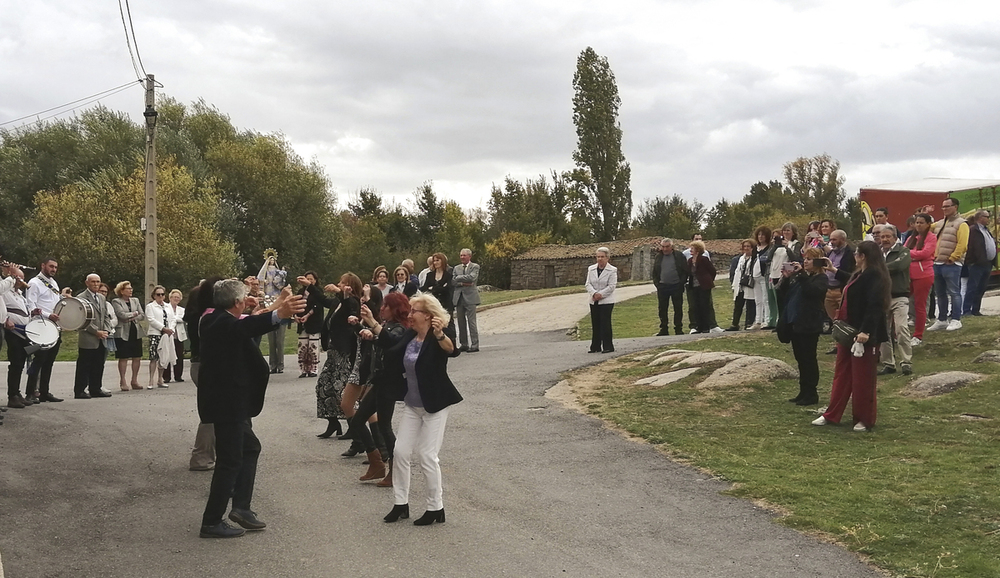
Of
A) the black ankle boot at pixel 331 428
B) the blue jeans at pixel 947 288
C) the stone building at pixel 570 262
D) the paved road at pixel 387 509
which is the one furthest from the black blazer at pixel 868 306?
the stone building at pixel 570 262

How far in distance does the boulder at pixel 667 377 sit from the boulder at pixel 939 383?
2.95 m

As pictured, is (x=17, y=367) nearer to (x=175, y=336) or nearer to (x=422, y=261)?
(x=175, y=336)

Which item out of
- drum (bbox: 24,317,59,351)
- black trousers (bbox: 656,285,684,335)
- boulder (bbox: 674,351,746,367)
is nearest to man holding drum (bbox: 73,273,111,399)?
drum (bbox: 24,317,59,351)

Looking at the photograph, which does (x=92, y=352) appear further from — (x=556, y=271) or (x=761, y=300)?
(x=556, y=271)

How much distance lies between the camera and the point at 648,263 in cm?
6262

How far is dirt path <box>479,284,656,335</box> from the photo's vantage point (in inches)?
1150

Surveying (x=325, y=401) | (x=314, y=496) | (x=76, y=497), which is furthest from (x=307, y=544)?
(x=325, y=401)

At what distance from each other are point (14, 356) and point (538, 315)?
73.0ft

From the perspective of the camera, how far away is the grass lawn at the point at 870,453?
6535 millimetres

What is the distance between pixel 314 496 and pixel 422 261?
5341 centimetres

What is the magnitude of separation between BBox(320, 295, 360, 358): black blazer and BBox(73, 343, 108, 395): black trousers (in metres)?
6.33

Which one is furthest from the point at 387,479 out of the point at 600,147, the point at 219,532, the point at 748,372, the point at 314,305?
the point at 600,147

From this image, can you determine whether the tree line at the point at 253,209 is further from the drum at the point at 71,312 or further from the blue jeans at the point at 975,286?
the blue jeans at the point at 975,286

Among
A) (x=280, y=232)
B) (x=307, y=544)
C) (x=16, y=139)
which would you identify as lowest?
(x=307, y=544)
